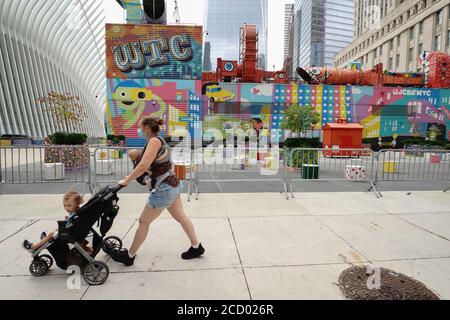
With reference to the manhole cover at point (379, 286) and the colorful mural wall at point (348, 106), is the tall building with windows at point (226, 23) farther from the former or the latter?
the manhole cover at point (379, 286)

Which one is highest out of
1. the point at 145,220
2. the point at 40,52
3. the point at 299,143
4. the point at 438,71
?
the point at 40,52

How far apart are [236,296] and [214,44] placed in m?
151

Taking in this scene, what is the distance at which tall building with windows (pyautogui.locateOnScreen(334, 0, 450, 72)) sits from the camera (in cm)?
4966

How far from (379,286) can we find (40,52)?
6182cm

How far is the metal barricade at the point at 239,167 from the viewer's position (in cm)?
984

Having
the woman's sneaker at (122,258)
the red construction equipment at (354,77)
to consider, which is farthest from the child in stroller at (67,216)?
the red construction equipment at (354,77)

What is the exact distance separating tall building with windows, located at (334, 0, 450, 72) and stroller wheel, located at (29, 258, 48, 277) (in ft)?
164

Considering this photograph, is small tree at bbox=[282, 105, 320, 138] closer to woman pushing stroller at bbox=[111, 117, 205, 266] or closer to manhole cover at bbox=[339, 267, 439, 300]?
manhole cover at bbox=[339, 267, 439, 300]

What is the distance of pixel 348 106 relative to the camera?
30953mm

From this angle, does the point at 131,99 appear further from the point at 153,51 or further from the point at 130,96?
the point at 153,51

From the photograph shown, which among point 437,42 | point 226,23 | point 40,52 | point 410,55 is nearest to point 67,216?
point 40,52

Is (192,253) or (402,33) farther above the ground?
(402,33)

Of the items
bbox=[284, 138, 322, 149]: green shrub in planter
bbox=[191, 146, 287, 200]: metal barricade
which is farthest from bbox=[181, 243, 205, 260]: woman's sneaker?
bbox=[284, 138, 322, 149]: green shrub in planter
